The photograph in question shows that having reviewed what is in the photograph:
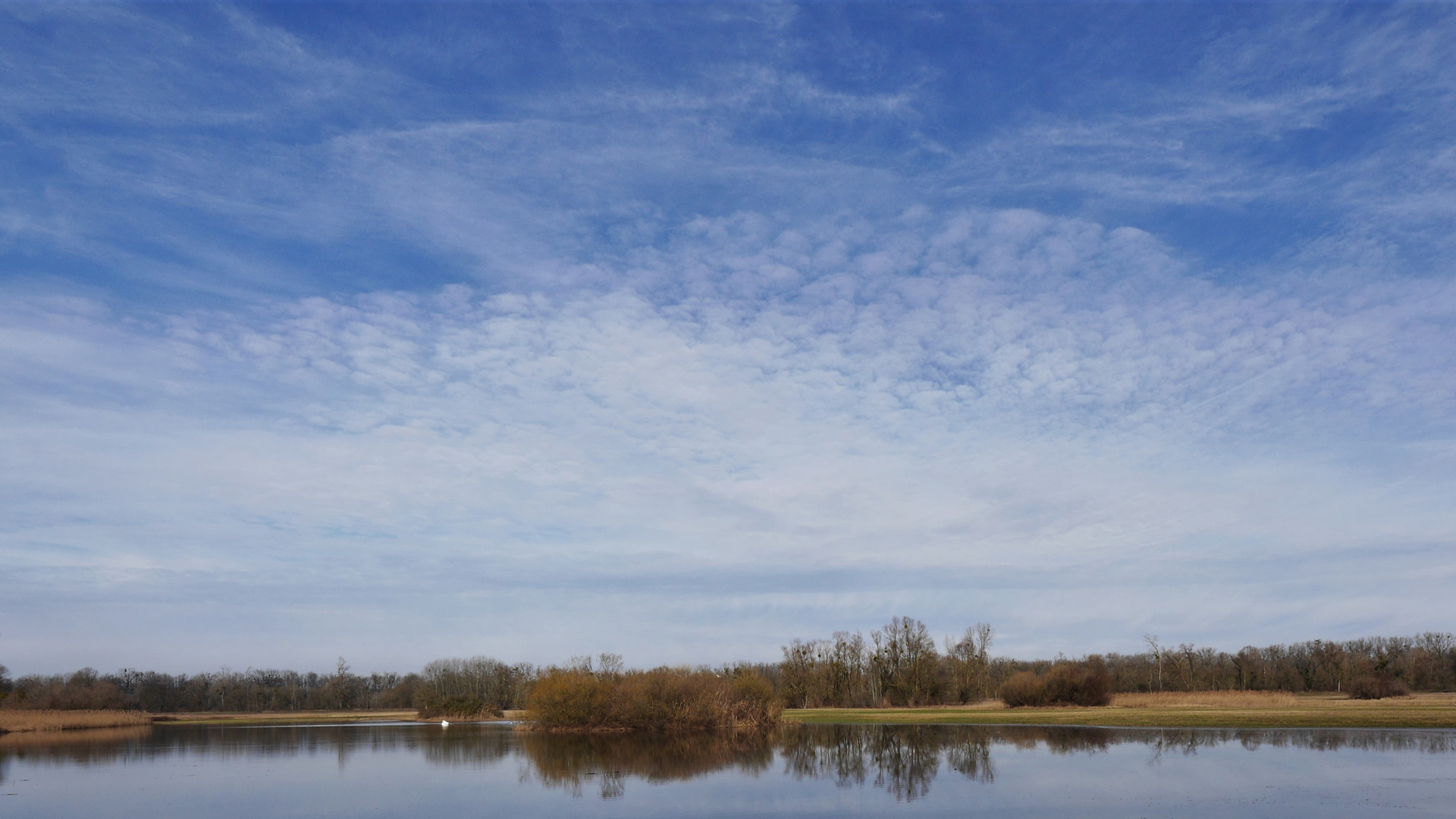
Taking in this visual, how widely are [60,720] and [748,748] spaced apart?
66502mm

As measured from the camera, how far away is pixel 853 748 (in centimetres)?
3578

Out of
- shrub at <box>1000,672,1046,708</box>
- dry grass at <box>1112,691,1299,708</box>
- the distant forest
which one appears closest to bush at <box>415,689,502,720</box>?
the distant forest

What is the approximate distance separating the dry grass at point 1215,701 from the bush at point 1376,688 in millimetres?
17190

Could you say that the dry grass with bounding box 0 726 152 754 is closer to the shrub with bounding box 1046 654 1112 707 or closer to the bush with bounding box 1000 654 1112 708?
the bush with bounding box 1000 654 1112 708

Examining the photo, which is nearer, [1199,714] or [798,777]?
[798,777]

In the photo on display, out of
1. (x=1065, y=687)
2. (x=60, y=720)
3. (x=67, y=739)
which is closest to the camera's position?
(x=67, y=739)

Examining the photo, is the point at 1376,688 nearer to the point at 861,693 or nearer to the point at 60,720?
the point at 861,693

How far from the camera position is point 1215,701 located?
64.1 m

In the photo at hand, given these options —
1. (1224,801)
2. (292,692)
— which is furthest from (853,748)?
(292,692)

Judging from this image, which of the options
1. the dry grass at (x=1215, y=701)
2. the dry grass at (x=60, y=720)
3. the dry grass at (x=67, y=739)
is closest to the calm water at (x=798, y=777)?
the dry grass at (x=67, y=739)

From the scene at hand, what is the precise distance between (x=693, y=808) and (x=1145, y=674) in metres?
100

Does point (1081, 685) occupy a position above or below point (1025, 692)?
above

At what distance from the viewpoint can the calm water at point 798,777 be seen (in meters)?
19.2

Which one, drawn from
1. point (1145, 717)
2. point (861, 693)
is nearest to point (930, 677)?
point (861, 693)
